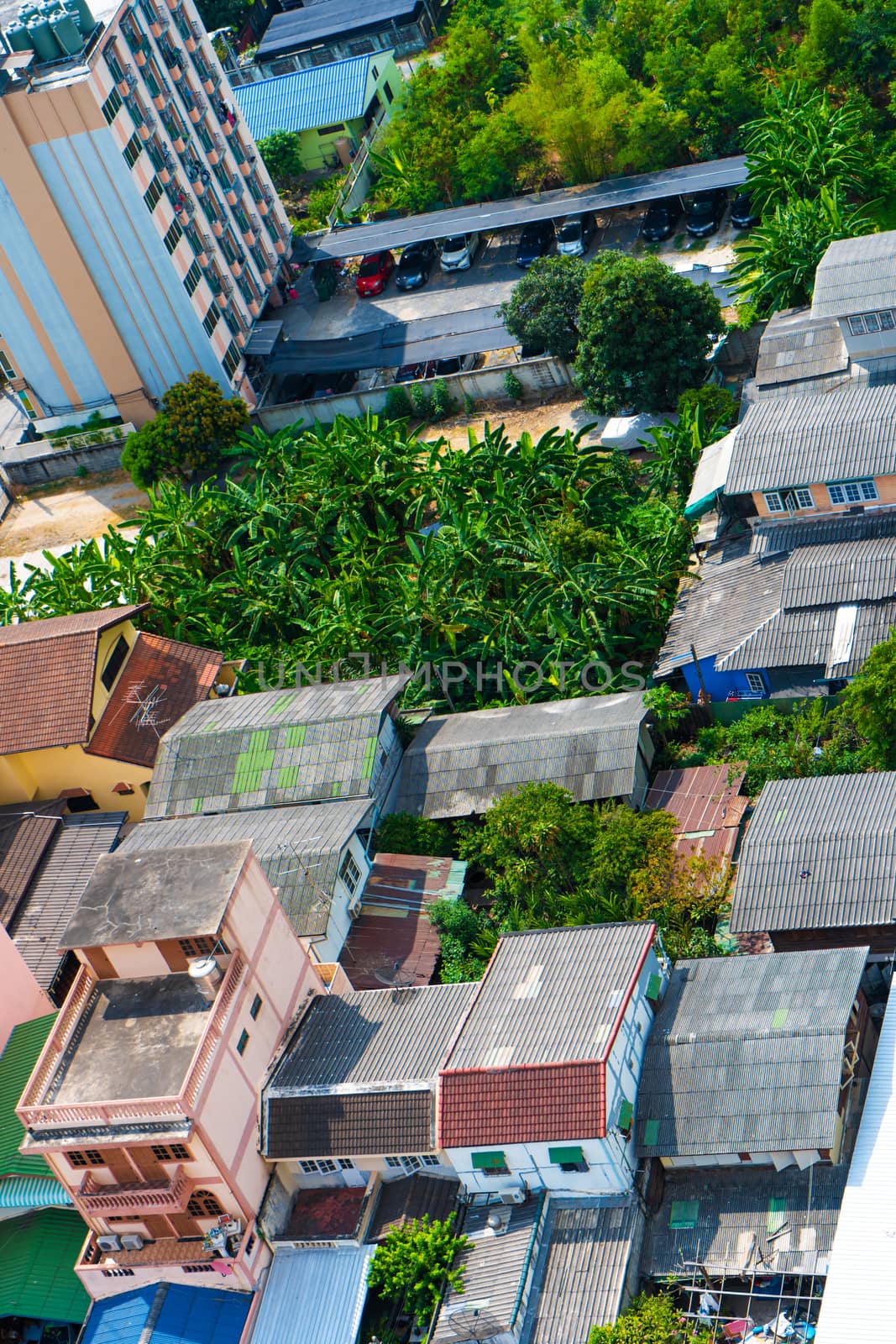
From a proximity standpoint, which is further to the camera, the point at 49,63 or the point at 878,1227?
the point at 49,63

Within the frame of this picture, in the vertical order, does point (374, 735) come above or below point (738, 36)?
below

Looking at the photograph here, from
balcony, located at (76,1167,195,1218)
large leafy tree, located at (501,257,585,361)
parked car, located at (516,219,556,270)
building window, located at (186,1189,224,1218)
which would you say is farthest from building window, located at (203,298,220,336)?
building window, located at (186,1189,224,1218)

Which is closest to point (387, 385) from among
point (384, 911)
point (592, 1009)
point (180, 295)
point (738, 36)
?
point (180, 295)

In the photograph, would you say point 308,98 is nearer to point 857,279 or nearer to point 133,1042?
point 857,279

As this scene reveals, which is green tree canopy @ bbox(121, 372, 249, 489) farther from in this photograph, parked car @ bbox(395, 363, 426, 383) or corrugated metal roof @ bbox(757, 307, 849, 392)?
corrugated metal roof @ bbox(757, 307, 849, 392)

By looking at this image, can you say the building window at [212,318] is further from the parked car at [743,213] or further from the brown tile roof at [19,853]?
the brown tile roof at [19,853]

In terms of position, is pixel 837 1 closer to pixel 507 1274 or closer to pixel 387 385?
pixel 387 385
